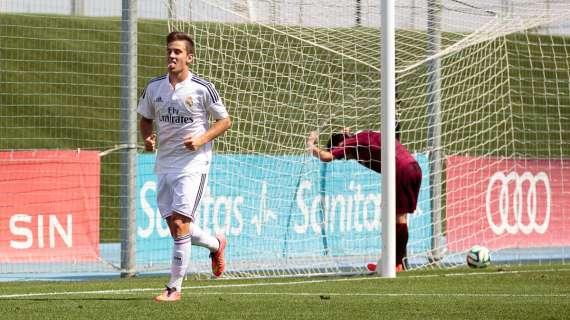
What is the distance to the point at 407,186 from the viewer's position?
13.6 metres

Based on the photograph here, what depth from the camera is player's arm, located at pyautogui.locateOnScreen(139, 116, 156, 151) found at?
9.26 meters

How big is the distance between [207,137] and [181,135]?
27 centimetres

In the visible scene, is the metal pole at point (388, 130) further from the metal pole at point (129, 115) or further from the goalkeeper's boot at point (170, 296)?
the goalkeeper's boot at point (170, 296)

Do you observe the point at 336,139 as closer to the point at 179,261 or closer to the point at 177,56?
the point at 177,56

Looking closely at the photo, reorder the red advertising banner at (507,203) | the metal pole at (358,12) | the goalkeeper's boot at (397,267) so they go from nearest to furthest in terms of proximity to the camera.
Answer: the goalkeeper's boot at (397,267), the metal pole at (358,12), the red advertising banner at (507,203)

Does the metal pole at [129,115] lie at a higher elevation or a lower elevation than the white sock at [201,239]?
higher

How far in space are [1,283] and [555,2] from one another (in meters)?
7.46

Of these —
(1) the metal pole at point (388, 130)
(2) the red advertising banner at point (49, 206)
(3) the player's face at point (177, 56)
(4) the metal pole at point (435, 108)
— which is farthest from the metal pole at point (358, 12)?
(3) the player's face at point (177, 56)

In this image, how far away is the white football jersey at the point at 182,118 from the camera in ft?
30.8

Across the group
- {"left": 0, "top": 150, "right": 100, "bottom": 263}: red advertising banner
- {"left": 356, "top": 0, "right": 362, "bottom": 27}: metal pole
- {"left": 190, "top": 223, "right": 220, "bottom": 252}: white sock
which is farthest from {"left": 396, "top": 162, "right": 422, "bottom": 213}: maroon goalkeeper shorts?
{"left": 190, "top": 223, "right": 220, "bottom": 252}: white sock

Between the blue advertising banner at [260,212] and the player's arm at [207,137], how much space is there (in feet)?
14.5

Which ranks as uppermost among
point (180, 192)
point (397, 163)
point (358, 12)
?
point (358, 12)

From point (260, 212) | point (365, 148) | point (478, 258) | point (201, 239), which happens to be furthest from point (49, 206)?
point (478, 258)

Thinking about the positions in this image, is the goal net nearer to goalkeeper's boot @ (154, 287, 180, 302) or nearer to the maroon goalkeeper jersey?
the maroon goalkeeper jersey
